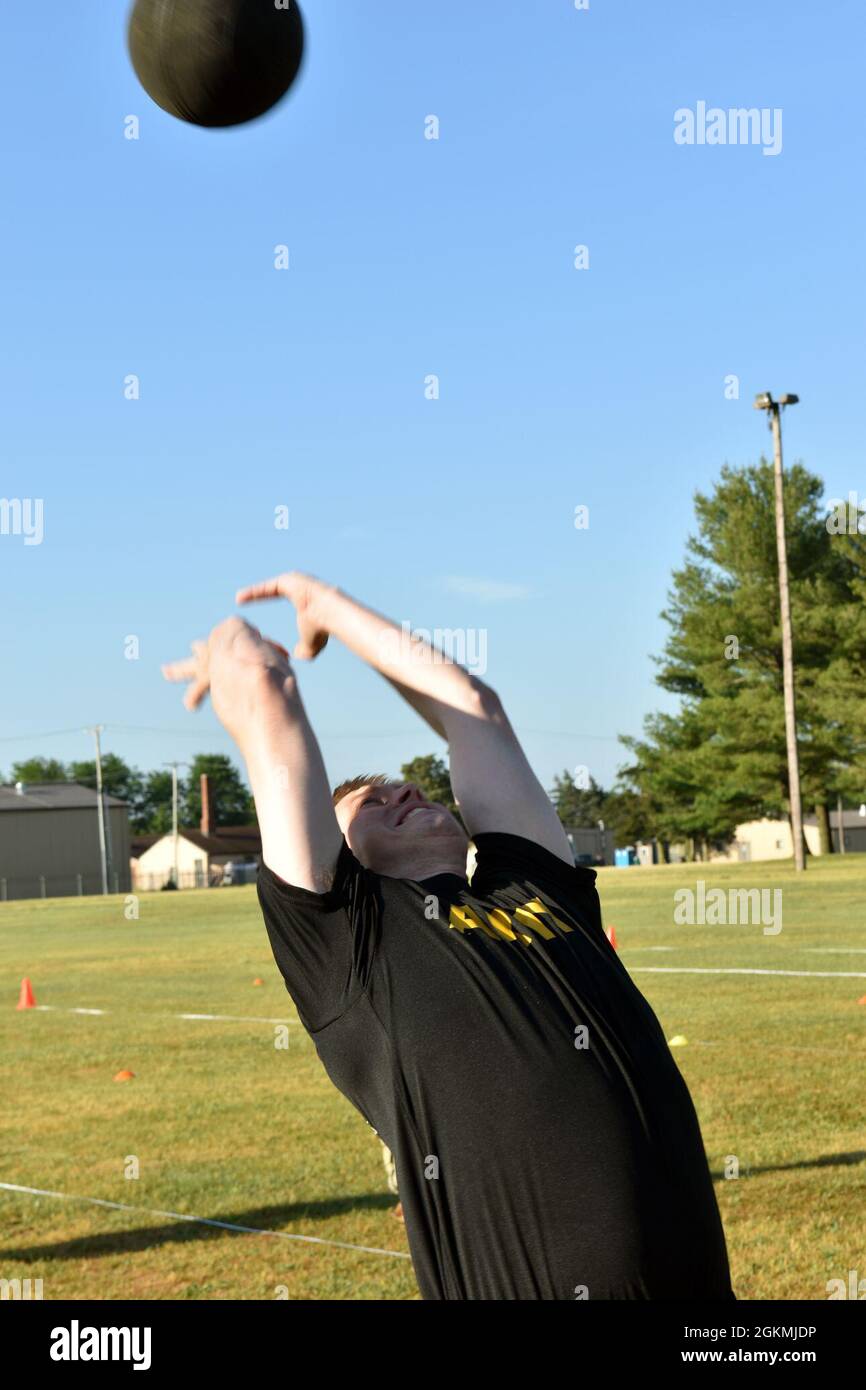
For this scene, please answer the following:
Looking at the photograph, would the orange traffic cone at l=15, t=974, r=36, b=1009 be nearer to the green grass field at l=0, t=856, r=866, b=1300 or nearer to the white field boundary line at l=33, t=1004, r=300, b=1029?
the white field boundary line at l=33, t=1004, r=300, b=1029

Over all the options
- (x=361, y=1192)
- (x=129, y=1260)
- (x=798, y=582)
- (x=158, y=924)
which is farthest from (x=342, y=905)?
(x=798, y=582)

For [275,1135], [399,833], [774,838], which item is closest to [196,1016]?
[275,1135]

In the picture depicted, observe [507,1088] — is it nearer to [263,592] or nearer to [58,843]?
[263,592]

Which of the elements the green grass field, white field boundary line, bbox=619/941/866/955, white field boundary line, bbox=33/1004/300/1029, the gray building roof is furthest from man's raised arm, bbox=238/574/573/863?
the gray building roof

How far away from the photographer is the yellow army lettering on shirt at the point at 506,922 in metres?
2.17

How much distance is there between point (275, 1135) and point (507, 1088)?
7.14 m

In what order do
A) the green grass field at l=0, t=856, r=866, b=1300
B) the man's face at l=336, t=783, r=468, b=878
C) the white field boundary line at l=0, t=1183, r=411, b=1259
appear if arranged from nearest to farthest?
the man's face at l=336, t=783, r=468, b=878, the green grass field at l=0, t=856, r=866, b=1300, the white field boundary line at l=0, t=1183, r=411, b=1259

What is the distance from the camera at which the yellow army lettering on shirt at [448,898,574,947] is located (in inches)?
85.5

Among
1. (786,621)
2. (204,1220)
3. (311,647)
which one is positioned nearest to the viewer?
(311,647)

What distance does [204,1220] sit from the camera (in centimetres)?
684

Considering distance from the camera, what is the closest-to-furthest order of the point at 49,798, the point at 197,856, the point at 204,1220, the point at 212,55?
1. the point at 212,55
2. the point at 204,1220
3. the point at 49,798
4. the point at 197,856

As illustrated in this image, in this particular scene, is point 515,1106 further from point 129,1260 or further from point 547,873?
point 129,1260

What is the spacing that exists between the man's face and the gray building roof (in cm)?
8819
